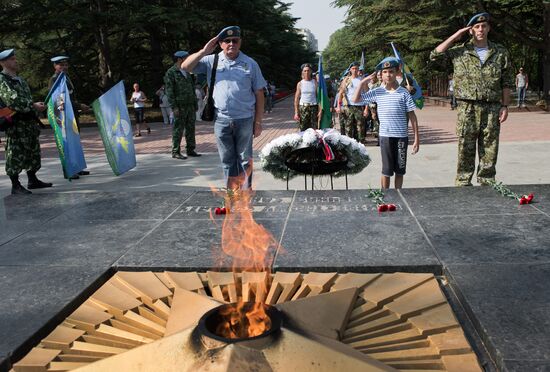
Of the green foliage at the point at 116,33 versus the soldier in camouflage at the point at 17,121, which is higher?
the green foliage at the point at 116,33

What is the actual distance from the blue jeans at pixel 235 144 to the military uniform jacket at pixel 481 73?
2337 mm

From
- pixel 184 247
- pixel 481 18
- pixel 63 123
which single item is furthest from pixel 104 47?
pixel 184 247

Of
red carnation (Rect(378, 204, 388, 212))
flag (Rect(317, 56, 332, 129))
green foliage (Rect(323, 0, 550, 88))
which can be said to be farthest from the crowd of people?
green foliage (Rect(323, 0, 550, 88))

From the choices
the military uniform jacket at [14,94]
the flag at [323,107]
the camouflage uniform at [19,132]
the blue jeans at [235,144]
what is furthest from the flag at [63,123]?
→ the flag at [323,107]

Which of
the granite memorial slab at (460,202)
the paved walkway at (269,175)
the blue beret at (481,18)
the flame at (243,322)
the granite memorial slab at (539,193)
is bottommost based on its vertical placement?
the paved walkway at (269,175)

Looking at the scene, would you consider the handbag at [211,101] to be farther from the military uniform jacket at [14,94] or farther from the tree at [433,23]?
the tree at [433,23]

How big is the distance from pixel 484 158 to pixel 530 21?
2495 centimetres

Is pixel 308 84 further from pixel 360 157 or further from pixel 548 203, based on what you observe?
pixel 548 203

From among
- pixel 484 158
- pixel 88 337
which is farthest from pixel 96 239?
pixel 484 158

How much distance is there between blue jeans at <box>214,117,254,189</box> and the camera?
5289 mm

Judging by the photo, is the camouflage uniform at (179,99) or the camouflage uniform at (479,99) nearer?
the camouflage uniform at (479,99)

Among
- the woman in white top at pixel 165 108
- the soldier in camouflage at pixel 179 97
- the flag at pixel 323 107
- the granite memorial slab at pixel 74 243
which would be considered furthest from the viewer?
the woman in white top at pixel 165 108

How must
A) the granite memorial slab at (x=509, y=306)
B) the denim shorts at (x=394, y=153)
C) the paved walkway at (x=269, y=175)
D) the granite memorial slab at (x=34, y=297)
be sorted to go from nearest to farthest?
the granite memorial slab at (x=509, y=306) < the granite memorial slab at (x=34, y=297) < the denim shorts at (x=394, y=153) < the paved walkway at (x=269, y=175)

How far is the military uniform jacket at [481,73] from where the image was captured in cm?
538
